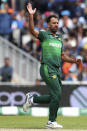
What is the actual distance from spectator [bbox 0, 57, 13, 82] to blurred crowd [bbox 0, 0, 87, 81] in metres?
1.44

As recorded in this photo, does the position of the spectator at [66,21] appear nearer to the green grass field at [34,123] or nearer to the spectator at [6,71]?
the spectator at [6,71]

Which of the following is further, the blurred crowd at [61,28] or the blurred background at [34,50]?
the blurred crowd at [61,28]

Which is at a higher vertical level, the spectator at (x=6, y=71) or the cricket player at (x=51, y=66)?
the cricket player at (x=51, y=66)

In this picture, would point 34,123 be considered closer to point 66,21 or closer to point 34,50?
point 34,50

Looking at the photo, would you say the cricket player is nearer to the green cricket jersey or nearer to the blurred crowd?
the green cricket jersey

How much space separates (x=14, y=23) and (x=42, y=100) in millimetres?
10393

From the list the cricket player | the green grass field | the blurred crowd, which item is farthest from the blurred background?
the cricket player

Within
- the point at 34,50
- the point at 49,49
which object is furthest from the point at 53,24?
the point at 34,50

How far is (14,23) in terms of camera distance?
20328 millimetres

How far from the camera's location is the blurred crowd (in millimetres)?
18297

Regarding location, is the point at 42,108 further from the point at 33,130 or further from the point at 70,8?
the point at 70,8

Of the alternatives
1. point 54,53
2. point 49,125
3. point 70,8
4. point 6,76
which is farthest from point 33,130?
point 70,8

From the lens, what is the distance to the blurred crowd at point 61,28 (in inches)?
720

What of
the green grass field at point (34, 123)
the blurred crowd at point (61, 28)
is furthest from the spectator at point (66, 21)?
the green grass field at point (34, 123)
